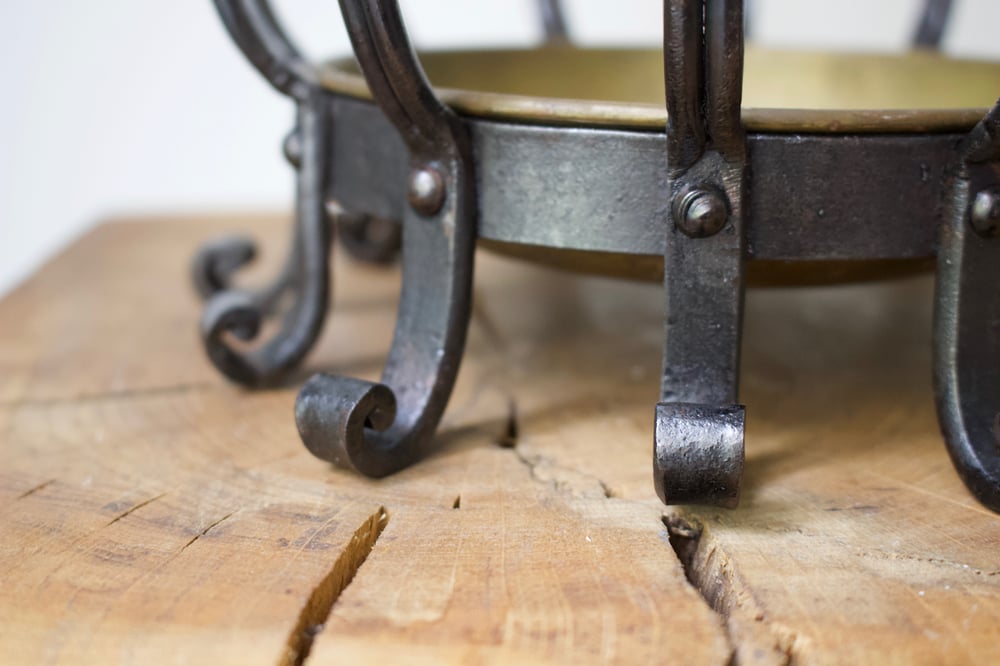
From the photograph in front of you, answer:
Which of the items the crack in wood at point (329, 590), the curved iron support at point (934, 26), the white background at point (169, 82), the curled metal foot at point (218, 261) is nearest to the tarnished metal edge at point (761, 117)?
the crack in wood at point (329, 590)

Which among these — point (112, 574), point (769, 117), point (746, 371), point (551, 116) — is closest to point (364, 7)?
point (551, 116)

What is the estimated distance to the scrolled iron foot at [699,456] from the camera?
788mm

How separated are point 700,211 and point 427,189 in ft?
0.73

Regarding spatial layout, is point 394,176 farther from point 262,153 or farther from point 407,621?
point 262,153

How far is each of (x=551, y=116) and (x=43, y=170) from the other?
1779 mm

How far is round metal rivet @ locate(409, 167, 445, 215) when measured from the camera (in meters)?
0.90

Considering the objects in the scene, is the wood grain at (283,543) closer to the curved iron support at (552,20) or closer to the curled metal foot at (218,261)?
the curled metal foot at (218,261)

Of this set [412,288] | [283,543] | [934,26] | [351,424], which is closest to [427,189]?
[412,288]

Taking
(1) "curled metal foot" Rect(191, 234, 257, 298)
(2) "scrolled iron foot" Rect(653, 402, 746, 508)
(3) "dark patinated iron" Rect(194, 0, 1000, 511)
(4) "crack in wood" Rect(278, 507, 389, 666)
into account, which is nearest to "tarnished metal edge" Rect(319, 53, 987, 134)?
(3) "dark patinated iron" Rect(194, 0, 1000, 511)

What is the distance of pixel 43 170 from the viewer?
234 centimetres

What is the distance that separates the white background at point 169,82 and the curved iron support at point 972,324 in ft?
4.77

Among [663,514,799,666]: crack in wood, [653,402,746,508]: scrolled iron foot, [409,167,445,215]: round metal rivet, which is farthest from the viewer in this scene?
[409,167,445,215]: round metal rivet

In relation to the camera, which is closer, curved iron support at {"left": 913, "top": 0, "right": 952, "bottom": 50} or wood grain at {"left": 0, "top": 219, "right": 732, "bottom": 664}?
wood grain at {"left": 0, "top": 219, "right": 732, "bottom": 664}

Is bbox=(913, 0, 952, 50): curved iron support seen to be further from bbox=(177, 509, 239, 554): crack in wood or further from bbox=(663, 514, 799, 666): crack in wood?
bbox=(177, 509, 239, 554): crack in wood
